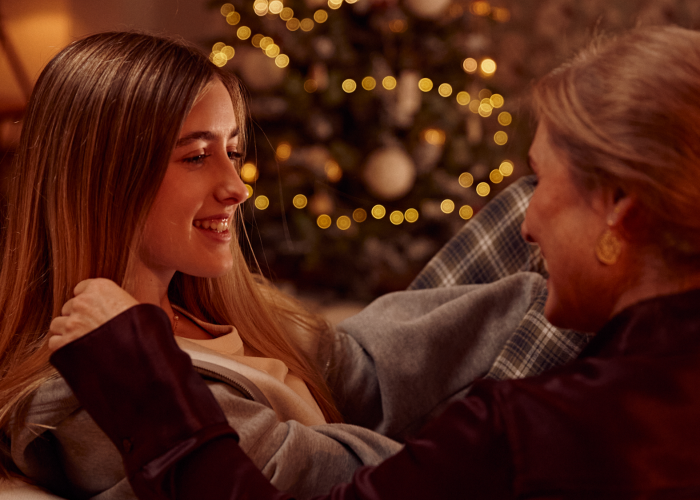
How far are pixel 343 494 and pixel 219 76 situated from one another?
0.70 m

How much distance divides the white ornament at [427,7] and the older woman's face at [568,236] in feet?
9.43

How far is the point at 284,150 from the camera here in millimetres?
3395

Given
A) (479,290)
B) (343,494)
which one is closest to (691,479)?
(343,494)

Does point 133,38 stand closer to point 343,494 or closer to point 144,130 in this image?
point 144,130

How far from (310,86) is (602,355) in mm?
2917

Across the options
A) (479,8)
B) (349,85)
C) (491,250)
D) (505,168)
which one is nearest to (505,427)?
(491,250)

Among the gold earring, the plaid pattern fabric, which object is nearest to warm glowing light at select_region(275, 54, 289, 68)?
the plaid pattern fabric

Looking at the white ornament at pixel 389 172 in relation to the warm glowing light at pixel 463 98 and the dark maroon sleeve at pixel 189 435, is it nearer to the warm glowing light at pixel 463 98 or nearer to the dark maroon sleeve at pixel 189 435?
the warm glowing light at pixel 463 98

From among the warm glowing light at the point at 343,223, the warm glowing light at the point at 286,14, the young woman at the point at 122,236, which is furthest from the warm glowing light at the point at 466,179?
the young woman at the point at 122,236

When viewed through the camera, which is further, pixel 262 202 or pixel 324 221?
pixel 324 221

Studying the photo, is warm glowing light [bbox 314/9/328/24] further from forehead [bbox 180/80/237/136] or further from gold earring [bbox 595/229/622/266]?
gold earring [bbox 595/229/622/266]

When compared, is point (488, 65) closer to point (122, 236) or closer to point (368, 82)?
point (368, 82)

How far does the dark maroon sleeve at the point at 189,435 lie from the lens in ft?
2.21

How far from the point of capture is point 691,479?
26.0 inches
